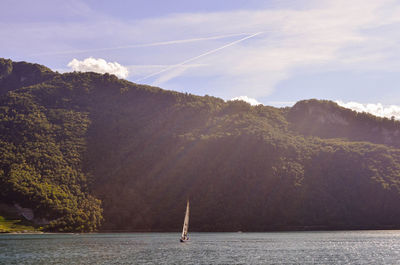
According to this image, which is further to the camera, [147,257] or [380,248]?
[380,248]

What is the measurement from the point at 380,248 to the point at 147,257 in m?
56.0

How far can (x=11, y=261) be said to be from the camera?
91.7m

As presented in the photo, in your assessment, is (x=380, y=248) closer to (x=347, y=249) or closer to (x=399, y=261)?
(x=347, y=249)

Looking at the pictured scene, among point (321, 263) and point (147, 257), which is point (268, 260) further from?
point (147, 257)

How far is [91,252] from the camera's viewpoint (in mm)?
111375

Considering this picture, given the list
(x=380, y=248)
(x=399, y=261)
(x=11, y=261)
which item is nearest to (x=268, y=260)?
(x=399, y=261)

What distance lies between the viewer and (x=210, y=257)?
10069 centimetres

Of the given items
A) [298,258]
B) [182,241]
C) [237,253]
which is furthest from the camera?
[182,241]

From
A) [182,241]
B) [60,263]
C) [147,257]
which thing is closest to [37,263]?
[60,263]

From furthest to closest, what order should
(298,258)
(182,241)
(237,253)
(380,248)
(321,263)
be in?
(182,241) < (380,248) < (237,253) < (298,258) < (321,263)

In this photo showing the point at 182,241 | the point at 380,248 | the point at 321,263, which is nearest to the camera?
the point at 321,263

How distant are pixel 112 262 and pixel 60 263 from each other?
931 centimetres

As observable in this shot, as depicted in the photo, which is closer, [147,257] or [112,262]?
[112,262]

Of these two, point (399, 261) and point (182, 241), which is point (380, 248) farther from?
point (182, 241)
